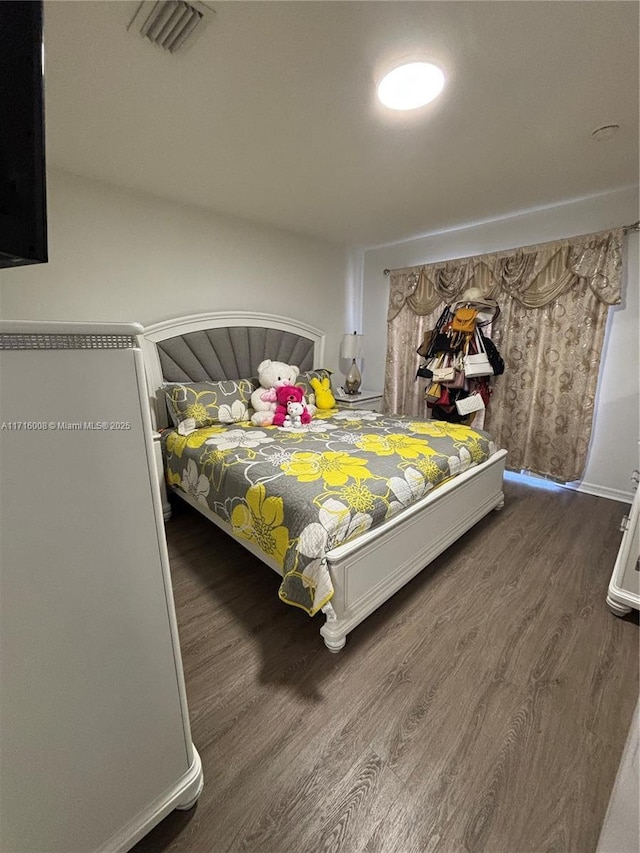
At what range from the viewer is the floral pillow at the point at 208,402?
2.58m

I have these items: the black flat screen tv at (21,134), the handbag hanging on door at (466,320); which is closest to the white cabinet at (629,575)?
the handbag hanging on door at (466,320)

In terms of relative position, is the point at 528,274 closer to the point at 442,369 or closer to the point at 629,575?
the point at 442,369

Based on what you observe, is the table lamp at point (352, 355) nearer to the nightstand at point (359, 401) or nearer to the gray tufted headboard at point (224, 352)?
the nightstand at point (359, 401)

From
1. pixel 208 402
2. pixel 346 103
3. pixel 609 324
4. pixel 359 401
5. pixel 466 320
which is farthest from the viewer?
pixel 359 401

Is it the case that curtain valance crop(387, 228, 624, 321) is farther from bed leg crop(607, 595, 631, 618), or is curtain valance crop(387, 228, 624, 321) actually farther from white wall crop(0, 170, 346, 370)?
bed leg crop(607, 595, 631, 618)

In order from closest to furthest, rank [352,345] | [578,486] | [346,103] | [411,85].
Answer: [411,85]
[346,103]
[578,486]
[352,345]

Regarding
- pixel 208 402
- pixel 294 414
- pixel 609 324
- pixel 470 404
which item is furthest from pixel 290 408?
pixel 609 324

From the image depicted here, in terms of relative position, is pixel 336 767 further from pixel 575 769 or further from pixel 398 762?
pixel 575 769

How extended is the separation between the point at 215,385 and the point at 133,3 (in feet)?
6.48

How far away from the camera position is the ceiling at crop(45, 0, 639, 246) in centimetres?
121

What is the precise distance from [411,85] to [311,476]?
1.71 meters

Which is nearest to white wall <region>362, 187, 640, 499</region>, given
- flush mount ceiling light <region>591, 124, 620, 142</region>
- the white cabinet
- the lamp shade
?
flush mount ceiling light <region>591, 124, 620, 142</region>

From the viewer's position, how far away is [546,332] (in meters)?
2.99

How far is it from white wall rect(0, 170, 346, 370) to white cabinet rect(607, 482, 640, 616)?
3157 millimetres
